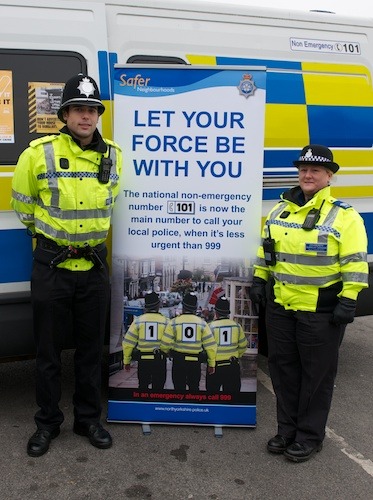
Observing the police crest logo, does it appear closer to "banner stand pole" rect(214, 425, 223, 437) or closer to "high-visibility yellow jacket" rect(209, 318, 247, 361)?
"high-visibility yellow jacket" rect(209, 318, 247, 361)

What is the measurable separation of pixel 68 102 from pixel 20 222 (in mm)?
785

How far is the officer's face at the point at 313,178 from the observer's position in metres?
3.08

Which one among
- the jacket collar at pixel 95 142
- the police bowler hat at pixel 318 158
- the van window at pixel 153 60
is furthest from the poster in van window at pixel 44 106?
the police bowler hat at pixel 318 158

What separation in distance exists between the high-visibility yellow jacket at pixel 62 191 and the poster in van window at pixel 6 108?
1.20 ft

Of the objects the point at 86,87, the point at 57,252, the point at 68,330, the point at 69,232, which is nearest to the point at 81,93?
the point at 86,87

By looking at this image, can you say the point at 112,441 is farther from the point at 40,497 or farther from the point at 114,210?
the point at 114,210

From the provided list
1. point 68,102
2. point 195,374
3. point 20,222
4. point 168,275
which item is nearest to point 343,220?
point 168,275

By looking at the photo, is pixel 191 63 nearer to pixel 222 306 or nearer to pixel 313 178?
pixel 313 178

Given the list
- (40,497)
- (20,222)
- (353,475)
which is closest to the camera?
(40,497)

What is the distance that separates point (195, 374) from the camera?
11.5ft

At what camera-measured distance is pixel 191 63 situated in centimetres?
360

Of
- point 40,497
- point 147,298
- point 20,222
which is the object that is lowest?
point 40,497

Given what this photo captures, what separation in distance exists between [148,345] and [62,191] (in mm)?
1076

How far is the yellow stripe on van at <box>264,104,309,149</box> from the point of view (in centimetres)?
382
